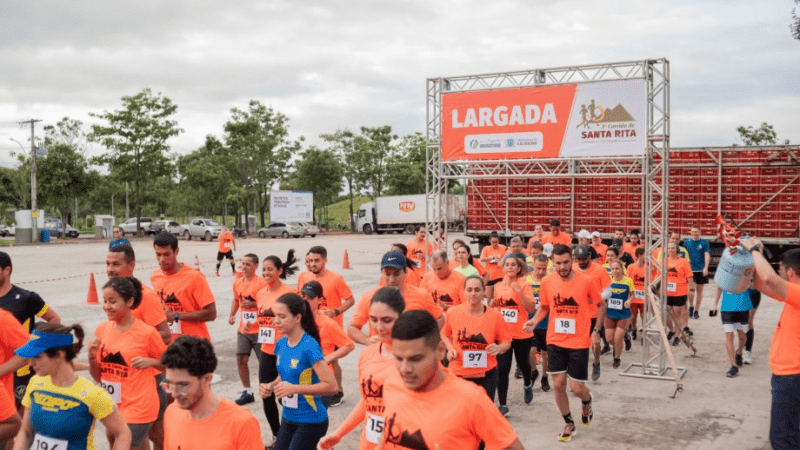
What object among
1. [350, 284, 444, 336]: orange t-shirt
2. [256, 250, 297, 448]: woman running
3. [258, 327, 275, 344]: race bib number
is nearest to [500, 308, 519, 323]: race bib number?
[350, 284, 444, 336]: orange t-shirt

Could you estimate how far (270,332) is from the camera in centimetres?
621

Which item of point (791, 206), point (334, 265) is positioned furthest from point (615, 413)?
point (334, 265)

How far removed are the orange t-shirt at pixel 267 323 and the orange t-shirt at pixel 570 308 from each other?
268 centimetres

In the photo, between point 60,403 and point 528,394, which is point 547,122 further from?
point 60,403

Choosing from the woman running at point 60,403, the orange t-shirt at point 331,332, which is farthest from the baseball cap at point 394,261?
the woman running at point 60,403

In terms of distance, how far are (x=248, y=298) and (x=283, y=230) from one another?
40867 millimetres

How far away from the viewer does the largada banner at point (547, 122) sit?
11461mm

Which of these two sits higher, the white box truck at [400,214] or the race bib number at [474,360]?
the white box truck at [400,214]

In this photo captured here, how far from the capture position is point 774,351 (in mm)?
5121

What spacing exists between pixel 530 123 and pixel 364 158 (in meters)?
46.4

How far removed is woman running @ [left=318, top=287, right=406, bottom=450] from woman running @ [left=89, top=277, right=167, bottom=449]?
1.55m

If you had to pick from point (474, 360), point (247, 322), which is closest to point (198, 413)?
point (474, 360)

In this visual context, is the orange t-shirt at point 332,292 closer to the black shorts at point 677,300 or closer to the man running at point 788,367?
the man running at point 788,367

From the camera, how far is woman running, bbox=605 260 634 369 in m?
9.89
